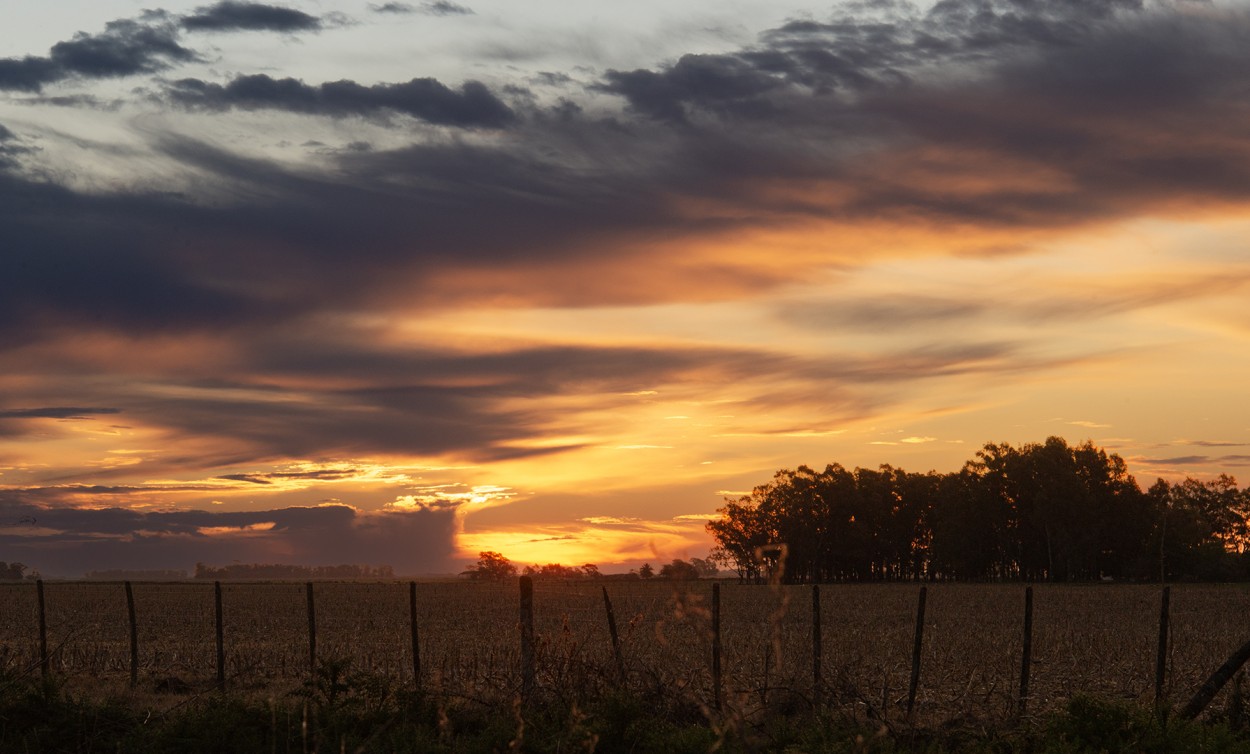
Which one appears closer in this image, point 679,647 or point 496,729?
point 496,729

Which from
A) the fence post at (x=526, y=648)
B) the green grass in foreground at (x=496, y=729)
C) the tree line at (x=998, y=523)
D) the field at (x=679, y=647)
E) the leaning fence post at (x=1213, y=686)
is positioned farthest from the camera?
the tree line at (x=998, y=523)

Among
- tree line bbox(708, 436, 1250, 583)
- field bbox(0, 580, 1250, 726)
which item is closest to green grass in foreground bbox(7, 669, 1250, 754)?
field bbox(0, 580, 1250, 726)

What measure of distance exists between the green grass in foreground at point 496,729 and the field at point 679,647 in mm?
427

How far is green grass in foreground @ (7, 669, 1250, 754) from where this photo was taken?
41.2 ft

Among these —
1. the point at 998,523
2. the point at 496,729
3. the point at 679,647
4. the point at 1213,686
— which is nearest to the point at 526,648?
the point at 496,729

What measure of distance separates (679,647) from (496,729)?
14887 millimetres

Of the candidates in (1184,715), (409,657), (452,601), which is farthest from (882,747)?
(452,601)

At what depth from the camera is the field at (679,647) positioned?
15.2 meters

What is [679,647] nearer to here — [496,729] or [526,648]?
[526,648]

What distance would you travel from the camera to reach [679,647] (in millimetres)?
27844

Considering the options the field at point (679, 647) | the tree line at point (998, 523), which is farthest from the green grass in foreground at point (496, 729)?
the tree line at point (998, 523)

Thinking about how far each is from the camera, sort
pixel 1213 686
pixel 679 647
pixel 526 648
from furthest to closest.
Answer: pixel 679 647 < pixel 526 648 < pixel 1213 686

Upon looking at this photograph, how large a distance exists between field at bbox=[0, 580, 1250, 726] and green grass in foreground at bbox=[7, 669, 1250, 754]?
43 cm

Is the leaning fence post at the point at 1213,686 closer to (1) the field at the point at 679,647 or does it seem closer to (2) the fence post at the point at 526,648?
(1) the field at the point at 679,647
